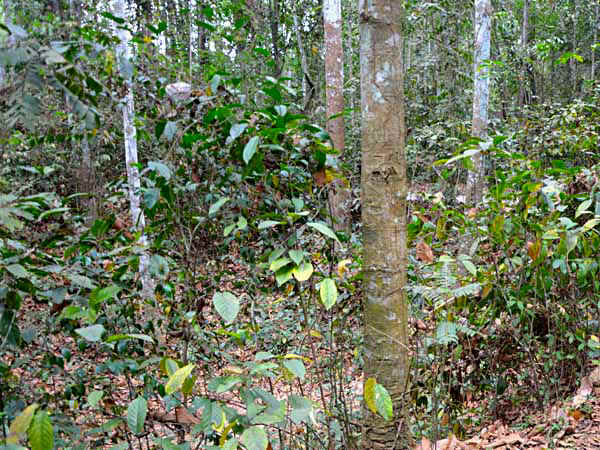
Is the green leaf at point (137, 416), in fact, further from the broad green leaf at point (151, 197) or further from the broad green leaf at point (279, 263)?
the broad green leaf at point (151, 197)

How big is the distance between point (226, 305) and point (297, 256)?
35 centimetres

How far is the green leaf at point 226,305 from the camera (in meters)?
1.57

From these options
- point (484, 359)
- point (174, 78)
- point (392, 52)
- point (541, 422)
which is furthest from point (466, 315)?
point (174, 78)

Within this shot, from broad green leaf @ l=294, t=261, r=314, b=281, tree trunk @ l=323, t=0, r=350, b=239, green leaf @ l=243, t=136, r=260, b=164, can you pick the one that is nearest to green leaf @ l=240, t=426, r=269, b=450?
broad green leaf @ l=294, t=261, r=314, b=281

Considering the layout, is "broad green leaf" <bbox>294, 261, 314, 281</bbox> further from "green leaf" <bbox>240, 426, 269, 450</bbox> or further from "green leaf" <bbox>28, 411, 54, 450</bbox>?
"green leaf" <bbox>28, 411, 54, 450</bbox>

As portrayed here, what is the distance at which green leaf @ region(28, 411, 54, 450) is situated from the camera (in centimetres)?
120

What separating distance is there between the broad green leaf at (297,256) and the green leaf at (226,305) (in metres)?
0.29

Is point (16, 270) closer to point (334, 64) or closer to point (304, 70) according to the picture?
point (304, 70)

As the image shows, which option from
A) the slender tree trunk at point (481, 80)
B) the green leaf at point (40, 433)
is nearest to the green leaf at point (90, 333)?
the green leaf at point (40, 433)

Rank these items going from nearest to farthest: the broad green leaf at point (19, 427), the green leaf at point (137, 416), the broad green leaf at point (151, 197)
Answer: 1. the broad green leaf at point (19, 427)
2. the green leaf at point (137, 416)
3. the broad green leaf at point (151, 197)

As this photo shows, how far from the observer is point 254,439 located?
4.33 feet

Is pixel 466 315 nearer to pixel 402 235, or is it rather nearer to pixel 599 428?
pixel 599 428

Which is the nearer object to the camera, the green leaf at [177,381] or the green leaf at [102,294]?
the green leaf at [177,381]

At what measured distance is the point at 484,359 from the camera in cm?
281
